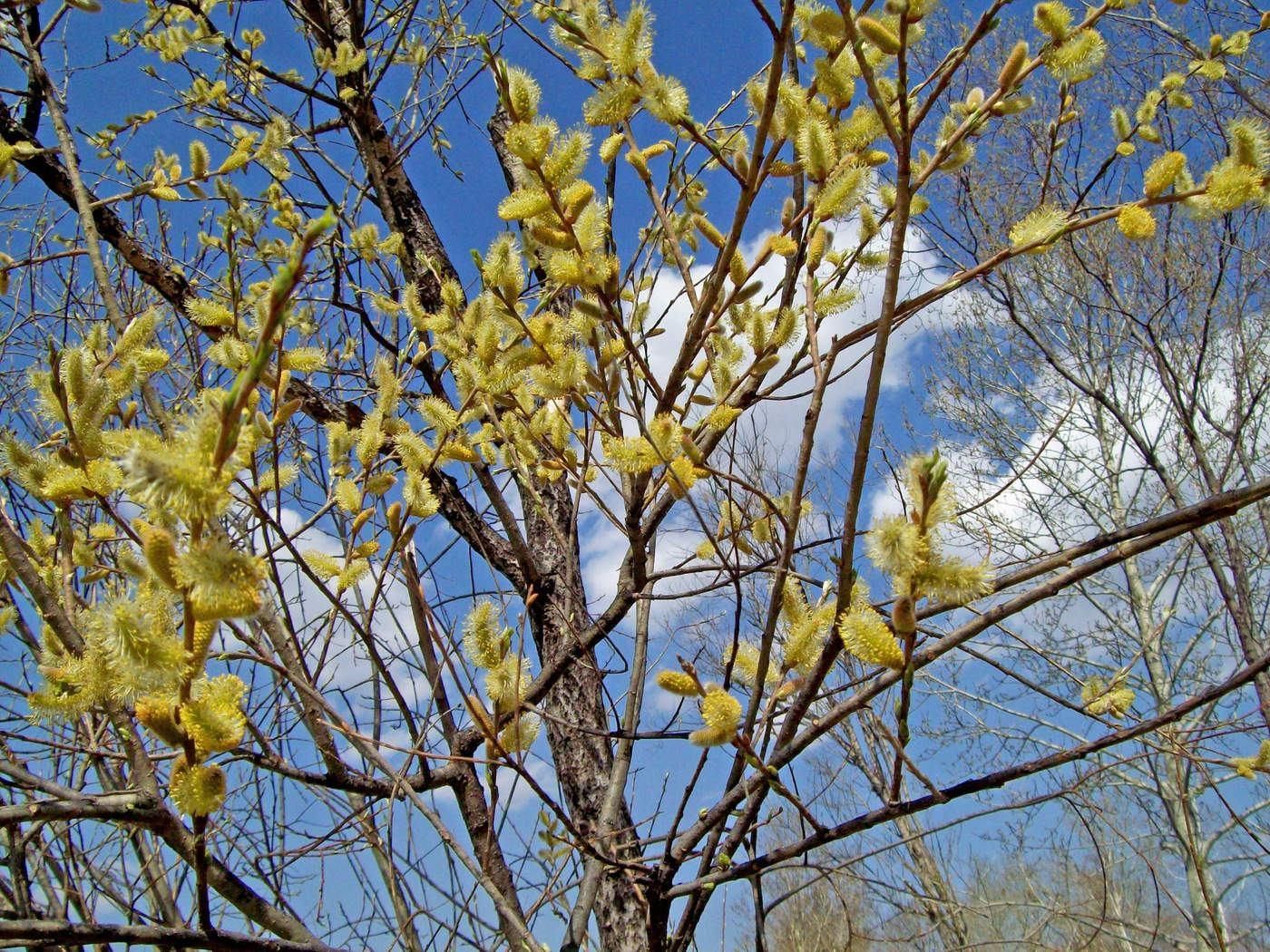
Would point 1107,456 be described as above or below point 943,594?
above

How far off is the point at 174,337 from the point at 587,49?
2.84m

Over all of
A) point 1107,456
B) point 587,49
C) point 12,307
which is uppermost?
point 1107,456

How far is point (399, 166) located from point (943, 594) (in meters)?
2.83

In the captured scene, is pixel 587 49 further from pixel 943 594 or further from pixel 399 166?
pixel 399 166

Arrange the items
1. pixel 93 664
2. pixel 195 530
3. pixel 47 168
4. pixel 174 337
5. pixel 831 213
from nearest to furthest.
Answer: pixel 195 530, pixel 93 664, pixel 831 213, pixel 47 168, pixel 174 337

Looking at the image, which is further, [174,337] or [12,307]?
[174,337]

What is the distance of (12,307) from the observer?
2.96 meters

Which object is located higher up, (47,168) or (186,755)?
(47,168)

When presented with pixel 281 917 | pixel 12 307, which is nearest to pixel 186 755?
pixel 281 917

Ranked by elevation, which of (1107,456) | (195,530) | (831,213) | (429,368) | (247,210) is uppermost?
(1107,456)

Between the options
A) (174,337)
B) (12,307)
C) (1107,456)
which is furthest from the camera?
(1107,456)

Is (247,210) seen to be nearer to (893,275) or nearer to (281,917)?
(281,917)

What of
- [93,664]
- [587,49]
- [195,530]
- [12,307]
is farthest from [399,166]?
[195,530]

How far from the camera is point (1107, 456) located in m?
8.39
